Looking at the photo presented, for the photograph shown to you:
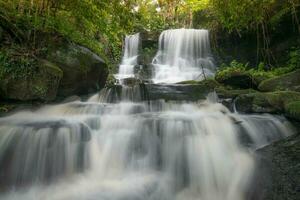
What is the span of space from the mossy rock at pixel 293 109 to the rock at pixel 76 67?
4.36 metres

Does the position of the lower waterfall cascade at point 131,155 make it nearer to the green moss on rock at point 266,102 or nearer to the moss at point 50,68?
the green moss on rock at point 266,102

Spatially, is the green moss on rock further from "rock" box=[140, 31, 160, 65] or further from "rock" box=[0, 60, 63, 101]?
"rock" box=[140, 31, 160, 65]

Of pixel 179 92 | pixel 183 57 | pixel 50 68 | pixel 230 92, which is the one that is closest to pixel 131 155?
pixel 50 68

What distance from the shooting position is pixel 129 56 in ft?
47.5

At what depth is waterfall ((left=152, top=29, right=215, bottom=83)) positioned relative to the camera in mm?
11836

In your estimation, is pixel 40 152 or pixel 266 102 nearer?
pixel 40 152

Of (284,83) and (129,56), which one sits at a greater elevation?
(129,56)

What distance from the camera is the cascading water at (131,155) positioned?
4.29 meters

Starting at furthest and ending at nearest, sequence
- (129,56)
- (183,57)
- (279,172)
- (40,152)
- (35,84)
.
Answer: (129,56) < (183,57) < (35,84) < (40,152) < (279,172)

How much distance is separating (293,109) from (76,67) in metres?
4.53

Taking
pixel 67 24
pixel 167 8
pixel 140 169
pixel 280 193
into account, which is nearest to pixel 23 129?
pixel 140 169

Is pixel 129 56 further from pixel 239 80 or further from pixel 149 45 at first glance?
pixel 239 80

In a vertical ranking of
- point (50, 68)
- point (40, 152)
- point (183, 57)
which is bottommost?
point (40, 152)

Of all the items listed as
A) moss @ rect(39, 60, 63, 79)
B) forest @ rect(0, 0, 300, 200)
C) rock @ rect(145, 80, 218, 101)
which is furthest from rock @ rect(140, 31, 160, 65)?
moss @ rect(39, 60, 63, 79)
